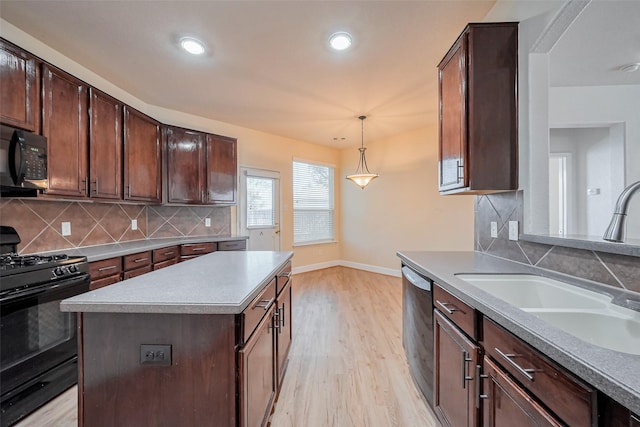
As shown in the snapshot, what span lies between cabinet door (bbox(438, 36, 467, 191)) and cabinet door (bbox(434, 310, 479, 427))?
3.17ft

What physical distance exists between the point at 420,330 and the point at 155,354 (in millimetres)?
1517

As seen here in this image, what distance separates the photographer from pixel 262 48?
2.43 metres

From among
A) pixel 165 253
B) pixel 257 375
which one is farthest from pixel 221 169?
pixel 257 375

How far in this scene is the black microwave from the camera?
1.80m

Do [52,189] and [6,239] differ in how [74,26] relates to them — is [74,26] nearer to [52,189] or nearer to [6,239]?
[52,189]

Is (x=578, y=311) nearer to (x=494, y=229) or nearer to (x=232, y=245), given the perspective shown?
(x=494, y=229)

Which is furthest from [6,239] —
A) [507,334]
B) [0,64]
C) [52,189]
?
[507,334]

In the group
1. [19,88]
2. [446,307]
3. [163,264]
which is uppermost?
[19,88]

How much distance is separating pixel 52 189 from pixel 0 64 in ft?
2.90

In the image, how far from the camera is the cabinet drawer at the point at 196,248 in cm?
340

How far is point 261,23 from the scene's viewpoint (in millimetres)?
2105

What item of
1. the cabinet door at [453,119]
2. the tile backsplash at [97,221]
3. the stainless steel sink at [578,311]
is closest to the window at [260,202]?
the tile backsplash at [97,221]

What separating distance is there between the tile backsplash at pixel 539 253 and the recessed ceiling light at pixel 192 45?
9.08 ft

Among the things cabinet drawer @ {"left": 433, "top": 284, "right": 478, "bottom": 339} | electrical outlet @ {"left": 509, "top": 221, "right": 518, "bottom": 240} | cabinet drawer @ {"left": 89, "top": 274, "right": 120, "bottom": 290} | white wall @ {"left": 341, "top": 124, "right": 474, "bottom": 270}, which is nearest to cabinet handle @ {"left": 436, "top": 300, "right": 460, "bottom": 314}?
cabinet drawer @ {"left": 433, "top": 284, "right": 478, "bottom": 339}
